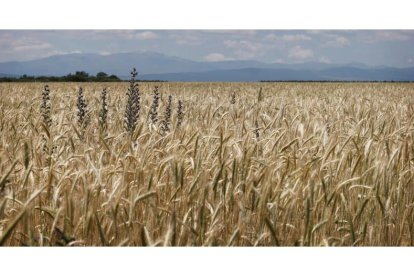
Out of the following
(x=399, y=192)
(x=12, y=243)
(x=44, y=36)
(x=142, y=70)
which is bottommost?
(x=12, y=243)

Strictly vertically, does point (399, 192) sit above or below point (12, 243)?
above

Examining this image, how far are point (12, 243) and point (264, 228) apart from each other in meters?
1.11

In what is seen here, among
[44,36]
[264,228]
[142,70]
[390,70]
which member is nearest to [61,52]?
[44,36]

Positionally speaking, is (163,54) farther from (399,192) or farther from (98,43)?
(399,192)

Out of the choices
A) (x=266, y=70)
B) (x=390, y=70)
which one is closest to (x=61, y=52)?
(x=266, y=70)

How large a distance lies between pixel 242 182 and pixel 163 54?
189 cm

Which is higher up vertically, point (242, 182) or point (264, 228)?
point (242, 182)

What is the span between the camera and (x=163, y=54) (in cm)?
388

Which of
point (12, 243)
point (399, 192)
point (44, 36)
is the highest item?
point (44, 36)

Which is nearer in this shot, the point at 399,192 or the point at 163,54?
the point at 399,192

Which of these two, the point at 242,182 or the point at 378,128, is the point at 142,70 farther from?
the point at 378,128

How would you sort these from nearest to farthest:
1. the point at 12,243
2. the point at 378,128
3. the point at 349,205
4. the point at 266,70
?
the point at 12,243, the point at 349,205, the point at 378,128, the point at 266,70

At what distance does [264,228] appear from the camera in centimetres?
220
